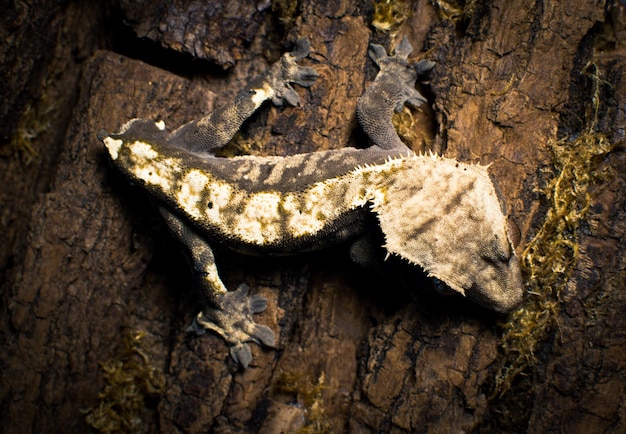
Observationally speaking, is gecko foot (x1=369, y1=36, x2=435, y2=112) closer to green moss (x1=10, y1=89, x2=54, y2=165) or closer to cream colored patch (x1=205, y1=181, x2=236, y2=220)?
cream colored patch (x1=205, y1=181, x2=236, y2=220)

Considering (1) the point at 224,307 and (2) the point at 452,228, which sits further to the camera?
(1) the point at 224,307

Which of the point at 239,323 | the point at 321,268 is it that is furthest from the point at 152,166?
the point at 321,268

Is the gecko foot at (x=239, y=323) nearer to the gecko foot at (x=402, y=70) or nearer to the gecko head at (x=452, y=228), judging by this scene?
the gecko head at (x=452, y=228)

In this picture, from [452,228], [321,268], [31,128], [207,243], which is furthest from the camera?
[31,128]

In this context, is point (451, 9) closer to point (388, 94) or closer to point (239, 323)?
point (388, 94)

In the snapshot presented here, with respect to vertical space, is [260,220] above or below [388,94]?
below

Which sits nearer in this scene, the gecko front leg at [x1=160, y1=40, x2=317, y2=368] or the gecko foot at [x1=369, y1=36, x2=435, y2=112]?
the gecko foot at [x1=369, y1=36, x2=435, y2=112]

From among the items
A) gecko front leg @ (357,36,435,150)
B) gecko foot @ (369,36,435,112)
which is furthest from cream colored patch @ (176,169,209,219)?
gecko foot @ (369,36,435,112)

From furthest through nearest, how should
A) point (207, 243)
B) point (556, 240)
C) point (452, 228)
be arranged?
point (207, 243)
point (556, 240)
point (452, 228)
